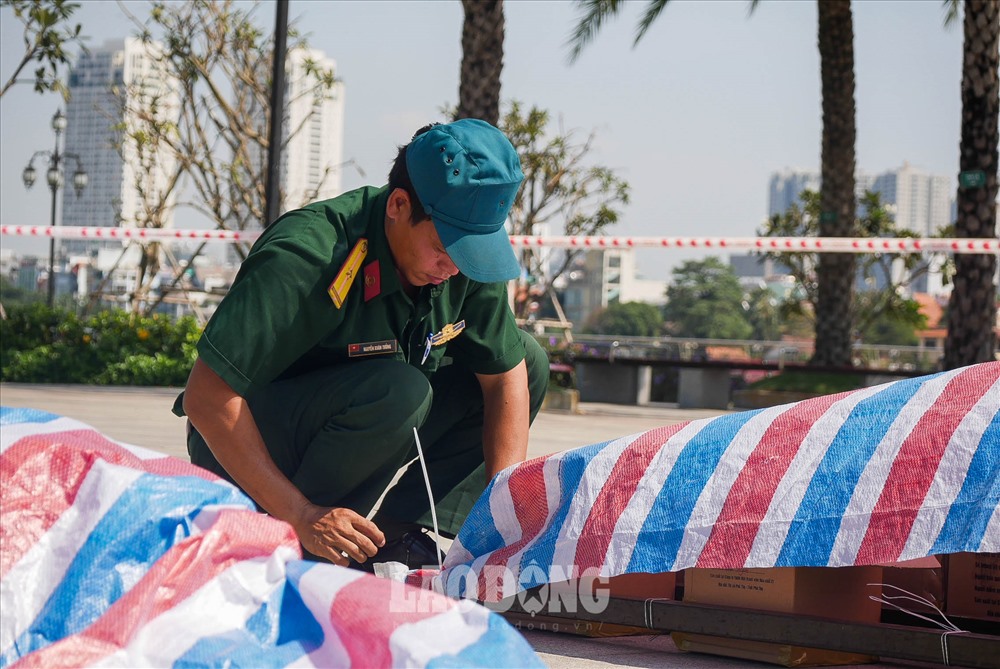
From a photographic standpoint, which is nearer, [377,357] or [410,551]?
[377,357]

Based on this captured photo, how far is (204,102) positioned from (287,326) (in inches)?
579

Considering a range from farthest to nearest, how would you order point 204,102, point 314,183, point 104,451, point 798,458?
1. point 314,183
2. point 204,102
3. point 798,458
4. point 104,451

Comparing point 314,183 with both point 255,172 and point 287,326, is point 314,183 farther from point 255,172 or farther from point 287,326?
point 287,326

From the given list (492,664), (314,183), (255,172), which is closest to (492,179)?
(492,664)

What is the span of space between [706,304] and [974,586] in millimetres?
74800

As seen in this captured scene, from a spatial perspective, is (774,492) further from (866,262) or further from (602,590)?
(866,262)

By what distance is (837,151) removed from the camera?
40.3 ft

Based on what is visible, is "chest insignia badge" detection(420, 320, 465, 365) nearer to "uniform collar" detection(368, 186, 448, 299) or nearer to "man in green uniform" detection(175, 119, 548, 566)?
"man in green uniform" detection(175, 119, 548, 566)

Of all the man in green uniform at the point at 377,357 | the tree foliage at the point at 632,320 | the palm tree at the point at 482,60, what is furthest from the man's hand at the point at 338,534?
the tree foliage at the point at 632,320

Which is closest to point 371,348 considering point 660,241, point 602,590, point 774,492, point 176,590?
point 602,590

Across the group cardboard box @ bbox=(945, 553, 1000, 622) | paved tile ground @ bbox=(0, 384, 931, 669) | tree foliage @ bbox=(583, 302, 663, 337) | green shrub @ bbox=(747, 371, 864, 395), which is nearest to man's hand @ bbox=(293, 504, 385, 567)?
paved tile ground @ bbox=(0, 384, 931, 669)

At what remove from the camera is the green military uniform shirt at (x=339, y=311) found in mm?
2422

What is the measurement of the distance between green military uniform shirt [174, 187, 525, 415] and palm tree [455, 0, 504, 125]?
23.8 ft

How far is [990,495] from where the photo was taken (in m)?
2.05
